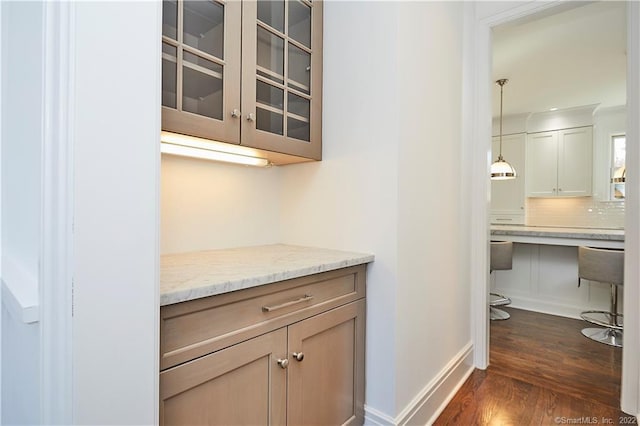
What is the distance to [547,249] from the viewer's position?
3551mm

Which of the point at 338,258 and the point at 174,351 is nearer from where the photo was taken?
the point at 174,351

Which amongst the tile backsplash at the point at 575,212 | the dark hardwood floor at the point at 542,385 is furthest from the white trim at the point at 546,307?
the tile backsplash at the point at 575,212

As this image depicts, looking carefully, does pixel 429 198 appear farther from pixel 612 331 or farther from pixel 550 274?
pixel 550 274

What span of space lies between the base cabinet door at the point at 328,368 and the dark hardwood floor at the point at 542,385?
1.96 ft

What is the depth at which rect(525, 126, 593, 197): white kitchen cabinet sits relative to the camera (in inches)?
165

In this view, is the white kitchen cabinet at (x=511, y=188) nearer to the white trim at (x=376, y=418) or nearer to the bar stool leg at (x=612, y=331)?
the bar stool leg at (x=612, y=331)

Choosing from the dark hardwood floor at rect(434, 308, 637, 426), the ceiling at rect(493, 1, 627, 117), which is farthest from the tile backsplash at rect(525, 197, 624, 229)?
the dark hardwood floor at rect(434, 308, 637, 426)

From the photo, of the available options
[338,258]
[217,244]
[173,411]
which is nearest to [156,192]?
[173,411]

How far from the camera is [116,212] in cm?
60

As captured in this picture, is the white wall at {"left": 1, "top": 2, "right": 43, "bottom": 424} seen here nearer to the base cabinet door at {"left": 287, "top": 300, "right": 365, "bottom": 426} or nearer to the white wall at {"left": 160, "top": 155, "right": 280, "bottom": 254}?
the white wall at {"left": 160, "top": 155, "right": 280, "bottom": 254}

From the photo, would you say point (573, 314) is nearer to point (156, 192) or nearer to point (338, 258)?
point (338, 258)

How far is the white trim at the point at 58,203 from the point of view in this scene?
54cm

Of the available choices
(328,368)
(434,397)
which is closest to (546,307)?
(434,397)

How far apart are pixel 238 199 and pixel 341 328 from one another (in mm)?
810
